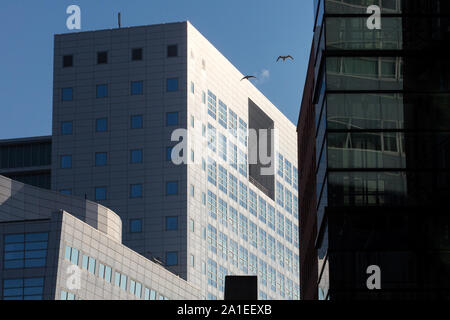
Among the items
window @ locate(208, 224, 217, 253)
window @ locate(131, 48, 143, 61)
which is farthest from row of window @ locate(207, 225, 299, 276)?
window @ locate(131, 48, 143, 61)

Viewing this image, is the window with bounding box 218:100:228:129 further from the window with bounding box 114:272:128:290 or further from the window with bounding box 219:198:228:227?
the window with bounding box 114:272:128:290

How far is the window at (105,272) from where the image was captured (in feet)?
366

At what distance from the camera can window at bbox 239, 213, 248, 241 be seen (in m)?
176

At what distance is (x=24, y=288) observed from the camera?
4028 inches

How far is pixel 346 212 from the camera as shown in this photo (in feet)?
164

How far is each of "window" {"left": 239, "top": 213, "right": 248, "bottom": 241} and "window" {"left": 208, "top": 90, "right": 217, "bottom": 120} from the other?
1811 centimetres

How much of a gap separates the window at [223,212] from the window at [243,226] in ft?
20.2

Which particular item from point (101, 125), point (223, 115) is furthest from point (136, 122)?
point (223, 115)

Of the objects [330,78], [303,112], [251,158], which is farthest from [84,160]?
[330,78]

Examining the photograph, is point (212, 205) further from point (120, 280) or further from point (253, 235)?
point (120, 280)

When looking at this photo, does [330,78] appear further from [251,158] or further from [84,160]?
[251,158]

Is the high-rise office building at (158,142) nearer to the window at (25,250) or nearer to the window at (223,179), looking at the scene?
the window at (223,179)

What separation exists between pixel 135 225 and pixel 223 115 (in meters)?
27.2

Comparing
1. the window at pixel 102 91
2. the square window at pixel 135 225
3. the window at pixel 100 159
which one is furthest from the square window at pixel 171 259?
the window at pixel 102 91
